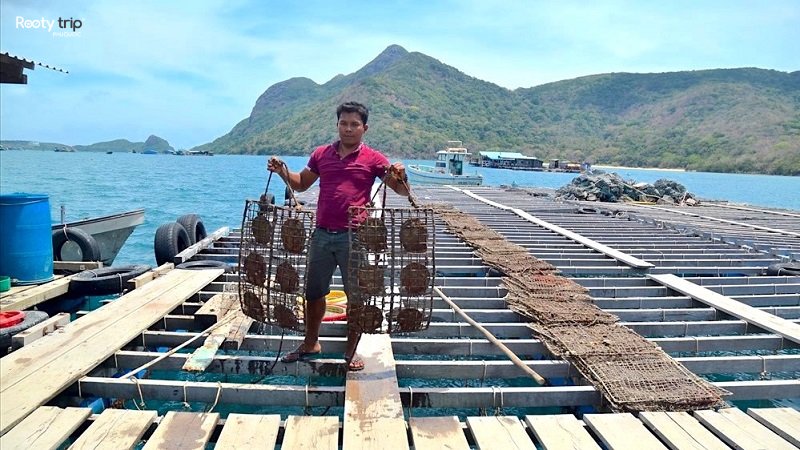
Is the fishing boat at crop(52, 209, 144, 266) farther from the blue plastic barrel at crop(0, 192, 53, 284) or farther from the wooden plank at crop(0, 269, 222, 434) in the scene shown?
the wooden plank at crop(0, 269, 222, 434)

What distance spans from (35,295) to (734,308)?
689cm

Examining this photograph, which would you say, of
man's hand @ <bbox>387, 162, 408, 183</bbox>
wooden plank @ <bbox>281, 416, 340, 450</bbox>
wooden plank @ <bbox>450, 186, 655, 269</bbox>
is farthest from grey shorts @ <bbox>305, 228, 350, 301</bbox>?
wooden plank @ <bbox>450, 186, 655, 269</bbox>

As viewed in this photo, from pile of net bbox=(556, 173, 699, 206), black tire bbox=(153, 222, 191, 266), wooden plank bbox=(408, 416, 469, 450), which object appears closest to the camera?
wooden plank bbox=(408, 416, 469, 450)

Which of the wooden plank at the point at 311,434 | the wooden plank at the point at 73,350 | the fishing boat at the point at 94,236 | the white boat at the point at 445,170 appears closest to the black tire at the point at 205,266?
the wooden plank at the point at 73,350

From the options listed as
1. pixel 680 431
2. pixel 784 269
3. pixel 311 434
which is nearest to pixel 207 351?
pixel 311 434

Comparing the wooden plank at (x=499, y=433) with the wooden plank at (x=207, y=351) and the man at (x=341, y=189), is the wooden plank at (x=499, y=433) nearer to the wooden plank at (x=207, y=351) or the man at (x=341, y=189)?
→ the man at (x=341, y=189)

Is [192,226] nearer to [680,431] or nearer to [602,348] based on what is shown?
A: [602,348]

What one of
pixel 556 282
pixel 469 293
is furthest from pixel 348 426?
pixel 556 282

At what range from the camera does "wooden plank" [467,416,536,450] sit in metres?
2.70

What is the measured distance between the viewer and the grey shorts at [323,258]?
355 centimetres

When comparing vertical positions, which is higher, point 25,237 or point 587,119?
point 587,119

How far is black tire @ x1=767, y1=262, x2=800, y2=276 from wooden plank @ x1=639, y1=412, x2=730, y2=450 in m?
5.49

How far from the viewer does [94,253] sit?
7711mm

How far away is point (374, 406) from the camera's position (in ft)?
9.89
